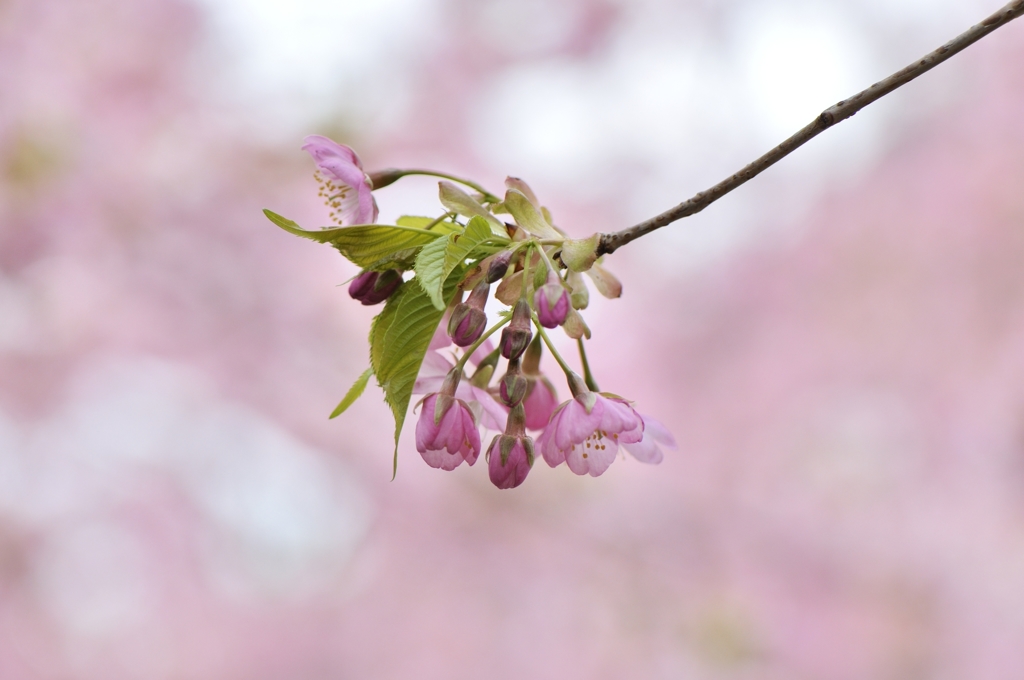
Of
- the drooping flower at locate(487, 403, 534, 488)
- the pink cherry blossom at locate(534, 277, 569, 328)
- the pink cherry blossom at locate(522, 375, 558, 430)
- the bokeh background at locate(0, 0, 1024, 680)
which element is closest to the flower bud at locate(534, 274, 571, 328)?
the pink cherry blossom at locate(534, 277, 569, 328)

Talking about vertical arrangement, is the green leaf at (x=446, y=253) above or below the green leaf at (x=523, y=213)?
below

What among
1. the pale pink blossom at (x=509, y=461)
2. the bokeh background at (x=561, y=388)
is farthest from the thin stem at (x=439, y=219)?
the bokeh background at (x=561, y=388)

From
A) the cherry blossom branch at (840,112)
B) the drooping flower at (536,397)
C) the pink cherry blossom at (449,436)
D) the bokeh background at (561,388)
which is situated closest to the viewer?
the cherry blossom branch at (840,112)

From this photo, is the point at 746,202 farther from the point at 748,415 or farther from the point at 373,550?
the point at 373,550

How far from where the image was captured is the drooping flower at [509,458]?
2.31 ft

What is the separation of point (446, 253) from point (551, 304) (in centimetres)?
10

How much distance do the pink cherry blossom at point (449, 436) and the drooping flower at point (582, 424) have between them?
70mm

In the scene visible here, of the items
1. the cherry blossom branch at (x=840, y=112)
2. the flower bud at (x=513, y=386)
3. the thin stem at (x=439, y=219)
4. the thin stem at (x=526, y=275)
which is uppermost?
the cherry blossom branch at (x=840, y=112)

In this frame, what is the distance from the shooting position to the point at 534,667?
3.30 m

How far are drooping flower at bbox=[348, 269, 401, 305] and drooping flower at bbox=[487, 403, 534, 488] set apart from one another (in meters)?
0.15

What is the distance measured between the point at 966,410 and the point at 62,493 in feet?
11.0

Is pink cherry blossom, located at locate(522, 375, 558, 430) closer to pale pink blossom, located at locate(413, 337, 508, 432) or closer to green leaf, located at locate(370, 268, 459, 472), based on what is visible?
pale pink blossom, located at locate(413, 337, 508, 432)

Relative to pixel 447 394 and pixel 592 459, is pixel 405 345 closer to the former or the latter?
pixel 447 394

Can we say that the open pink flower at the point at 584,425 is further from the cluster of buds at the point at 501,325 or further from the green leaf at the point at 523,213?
the green leaf at the point at 523,213
